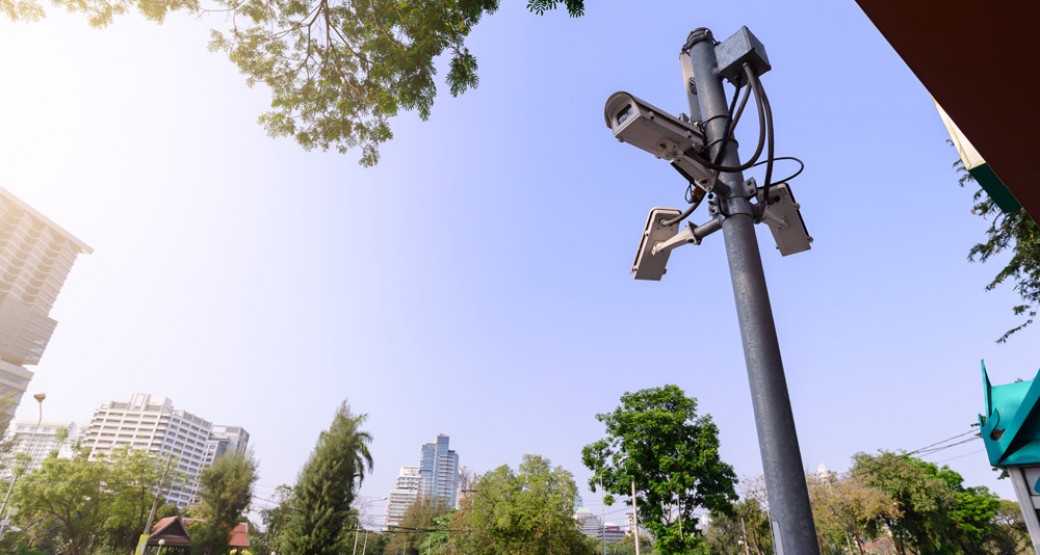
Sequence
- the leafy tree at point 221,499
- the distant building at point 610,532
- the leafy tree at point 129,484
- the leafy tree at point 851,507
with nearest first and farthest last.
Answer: the leafy tree at point 851,507
the leafy tree at point 129,484
the leafy tree at point 221,499
the distant building at point 610,532

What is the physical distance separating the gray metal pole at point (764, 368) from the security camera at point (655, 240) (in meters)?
0.49

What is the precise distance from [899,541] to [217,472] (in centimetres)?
4763

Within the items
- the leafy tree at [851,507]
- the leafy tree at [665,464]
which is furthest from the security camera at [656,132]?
the leafy tree at [851,507]

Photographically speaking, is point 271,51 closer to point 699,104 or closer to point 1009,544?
point 699,104

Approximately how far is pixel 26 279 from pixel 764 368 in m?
171

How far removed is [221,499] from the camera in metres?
35.1

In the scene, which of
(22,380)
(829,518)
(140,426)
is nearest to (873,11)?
(829,518)

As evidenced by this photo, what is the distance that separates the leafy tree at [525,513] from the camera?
24969 mm

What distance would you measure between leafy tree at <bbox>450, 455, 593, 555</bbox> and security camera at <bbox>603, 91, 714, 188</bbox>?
85.1ft

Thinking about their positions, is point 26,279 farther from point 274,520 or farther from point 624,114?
point 624,114

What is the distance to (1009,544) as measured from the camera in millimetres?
44125

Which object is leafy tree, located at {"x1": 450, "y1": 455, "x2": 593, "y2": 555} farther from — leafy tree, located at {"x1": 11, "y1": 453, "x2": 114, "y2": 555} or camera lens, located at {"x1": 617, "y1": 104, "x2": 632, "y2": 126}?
camera lens, located at {"x1": 617, "y1": 104, "x2": 632, "y2": 126}

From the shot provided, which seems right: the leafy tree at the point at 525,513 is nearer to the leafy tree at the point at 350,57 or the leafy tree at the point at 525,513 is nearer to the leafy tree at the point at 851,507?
the leafy tree at the point at 851,507

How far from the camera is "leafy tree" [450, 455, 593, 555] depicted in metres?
25.0
